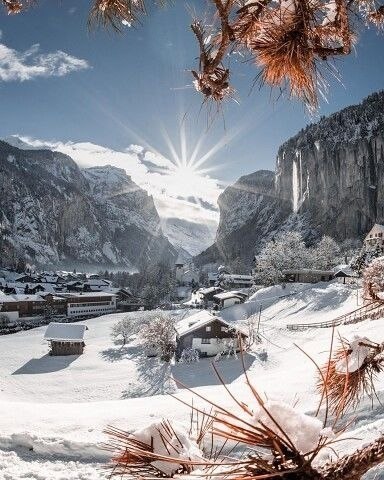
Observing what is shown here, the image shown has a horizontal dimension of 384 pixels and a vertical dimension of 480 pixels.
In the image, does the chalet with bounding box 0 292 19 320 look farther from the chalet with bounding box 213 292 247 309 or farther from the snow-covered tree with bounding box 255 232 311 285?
the snow-covered tree with bounding box 255 232 311 285

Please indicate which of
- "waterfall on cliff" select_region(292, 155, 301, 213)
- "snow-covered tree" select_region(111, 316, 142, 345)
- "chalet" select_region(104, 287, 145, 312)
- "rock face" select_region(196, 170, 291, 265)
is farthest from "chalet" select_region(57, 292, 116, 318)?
"waterfall on cliff" select_region(292, 155, 301, 213)

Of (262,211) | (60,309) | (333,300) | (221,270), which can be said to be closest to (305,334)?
(333,300)

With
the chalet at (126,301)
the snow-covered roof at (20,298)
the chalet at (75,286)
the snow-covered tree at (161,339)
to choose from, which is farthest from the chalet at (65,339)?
the chalet at (75,286)

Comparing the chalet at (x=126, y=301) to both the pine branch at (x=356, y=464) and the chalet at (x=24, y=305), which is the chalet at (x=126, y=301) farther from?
the pine branch at (x=356, y=464)

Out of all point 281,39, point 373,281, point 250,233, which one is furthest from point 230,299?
point 250,233

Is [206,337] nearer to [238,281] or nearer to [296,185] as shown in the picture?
[238,281]

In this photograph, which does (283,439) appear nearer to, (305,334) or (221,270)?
(305,334)
